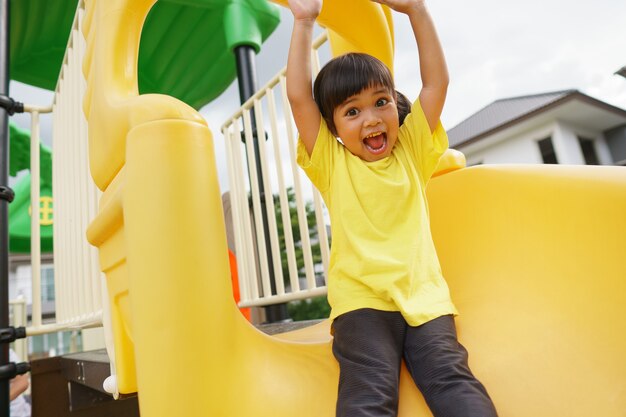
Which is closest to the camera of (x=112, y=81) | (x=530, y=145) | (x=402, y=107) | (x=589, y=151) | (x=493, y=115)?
(x=112, y=81)

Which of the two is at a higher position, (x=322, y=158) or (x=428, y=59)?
(x=428, y=59)

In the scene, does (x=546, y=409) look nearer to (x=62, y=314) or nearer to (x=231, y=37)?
(x=62, y=314)

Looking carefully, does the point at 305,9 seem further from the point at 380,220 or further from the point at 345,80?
the point at 380,220

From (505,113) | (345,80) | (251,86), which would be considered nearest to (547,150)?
(505,113)

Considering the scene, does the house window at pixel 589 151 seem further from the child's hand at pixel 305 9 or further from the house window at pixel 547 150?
the child's hand at pixel 305 9

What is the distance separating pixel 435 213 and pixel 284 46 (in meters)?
2.04

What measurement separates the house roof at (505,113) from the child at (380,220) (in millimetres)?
10706

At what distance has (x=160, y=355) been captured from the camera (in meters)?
0.57

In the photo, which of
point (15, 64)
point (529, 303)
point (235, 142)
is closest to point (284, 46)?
point (235, 142)

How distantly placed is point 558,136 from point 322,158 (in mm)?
11485

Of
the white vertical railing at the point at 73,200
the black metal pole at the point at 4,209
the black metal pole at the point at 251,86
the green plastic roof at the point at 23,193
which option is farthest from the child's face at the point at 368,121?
the green plastic roof at the point at 23,193

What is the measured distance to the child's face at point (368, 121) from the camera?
829mm

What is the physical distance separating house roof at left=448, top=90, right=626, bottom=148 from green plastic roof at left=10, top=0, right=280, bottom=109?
9627mm

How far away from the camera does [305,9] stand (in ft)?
2.74
